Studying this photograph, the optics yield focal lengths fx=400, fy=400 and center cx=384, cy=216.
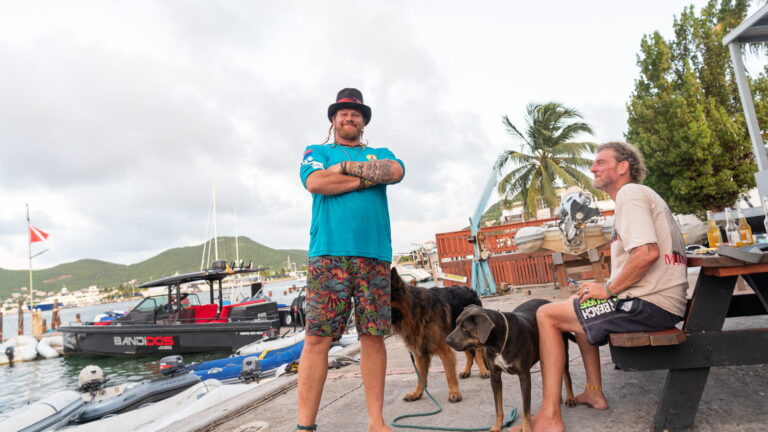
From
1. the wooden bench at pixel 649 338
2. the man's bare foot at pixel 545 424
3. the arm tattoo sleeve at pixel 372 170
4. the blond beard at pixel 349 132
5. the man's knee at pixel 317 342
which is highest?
the blond beard at pixel 349 132

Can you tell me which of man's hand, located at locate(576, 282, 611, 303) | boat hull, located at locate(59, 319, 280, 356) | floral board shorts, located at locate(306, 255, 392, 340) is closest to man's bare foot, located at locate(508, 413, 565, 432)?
man's hand, located at locate(576, 282, 611, 303)

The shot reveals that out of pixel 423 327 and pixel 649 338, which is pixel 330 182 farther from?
pixel 649 338

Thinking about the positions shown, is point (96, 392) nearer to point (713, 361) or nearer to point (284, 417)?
point (284, 417)

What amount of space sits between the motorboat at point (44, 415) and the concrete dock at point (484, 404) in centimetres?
298

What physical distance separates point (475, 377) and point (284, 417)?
1.62m

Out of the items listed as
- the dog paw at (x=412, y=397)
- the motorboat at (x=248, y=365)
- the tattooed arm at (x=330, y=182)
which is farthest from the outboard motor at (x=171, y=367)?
the tattooed arm at (x=330, y=182)

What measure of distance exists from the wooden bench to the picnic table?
60 mm

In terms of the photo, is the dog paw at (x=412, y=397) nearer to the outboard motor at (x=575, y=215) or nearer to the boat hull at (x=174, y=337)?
the outboard motor at (x=575, y=215)

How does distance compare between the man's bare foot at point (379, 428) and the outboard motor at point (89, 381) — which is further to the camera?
the outboard motor at point (89, 381)

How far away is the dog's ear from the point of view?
2072mm

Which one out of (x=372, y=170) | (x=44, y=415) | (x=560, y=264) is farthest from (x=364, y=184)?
(x=560, y=264)

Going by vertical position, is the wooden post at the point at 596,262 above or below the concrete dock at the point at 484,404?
above

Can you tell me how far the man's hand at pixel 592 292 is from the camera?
2.05 m

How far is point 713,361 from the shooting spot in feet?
6.14
